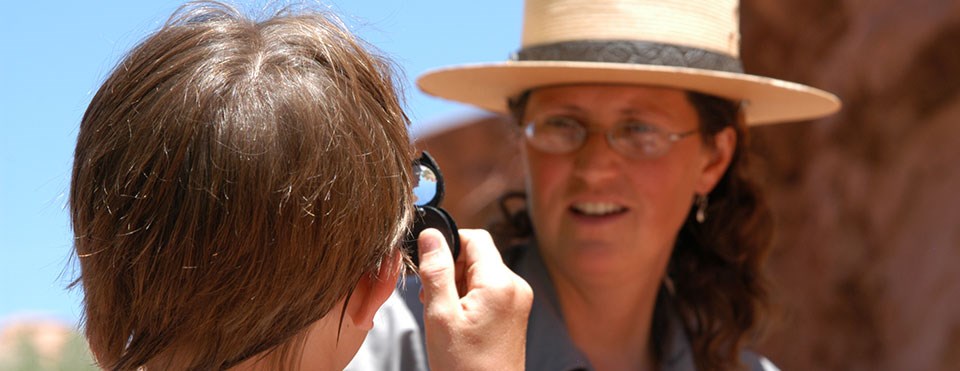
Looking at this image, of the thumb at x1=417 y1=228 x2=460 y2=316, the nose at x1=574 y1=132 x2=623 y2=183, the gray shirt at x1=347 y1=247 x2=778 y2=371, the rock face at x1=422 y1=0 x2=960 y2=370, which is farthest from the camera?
the rock face at x1=422 y1=0 x2=960 y2=370

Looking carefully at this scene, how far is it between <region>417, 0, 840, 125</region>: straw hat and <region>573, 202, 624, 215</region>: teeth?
275 millimetres

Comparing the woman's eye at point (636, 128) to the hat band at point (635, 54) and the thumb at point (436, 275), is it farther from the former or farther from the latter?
the thumb at point (436, 275)

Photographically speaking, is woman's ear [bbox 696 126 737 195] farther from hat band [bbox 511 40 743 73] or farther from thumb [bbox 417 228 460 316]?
thumb [bbox 417 228 460 316]

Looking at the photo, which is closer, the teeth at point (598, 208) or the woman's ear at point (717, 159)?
the teeth at point (598, 208)

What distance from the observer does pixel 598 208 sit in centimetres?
253

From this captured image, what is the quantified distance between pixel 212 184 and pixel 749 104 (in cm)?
194

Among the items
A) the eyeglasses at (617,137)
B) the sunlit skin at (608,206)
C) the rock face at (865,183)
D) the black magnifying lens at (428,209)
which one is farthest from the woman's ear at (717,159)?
the black magnifying lens at (428,209)

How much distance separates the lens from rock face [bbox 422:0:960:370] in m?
4.52

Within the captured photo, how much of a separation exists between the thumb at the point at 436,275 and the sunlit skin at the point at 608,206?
1144 millimetres

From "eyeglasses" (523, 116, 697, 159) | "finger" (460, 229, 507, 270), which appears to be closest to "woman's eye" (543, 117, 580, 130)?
"eyeglasses" (523, 116, 697, 159)

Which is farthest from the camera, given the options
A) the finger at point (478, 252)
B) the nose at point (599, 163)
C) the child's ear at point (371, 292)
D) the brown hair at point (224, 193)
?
the nose at point (599, 163)

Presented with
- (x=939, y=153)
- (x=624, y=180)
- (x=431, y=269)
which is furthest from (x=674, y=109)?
(x=939, y=153)

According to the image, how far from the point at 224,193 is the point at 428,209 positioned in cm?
36

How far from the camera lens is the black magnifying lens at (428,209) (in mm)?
1385
